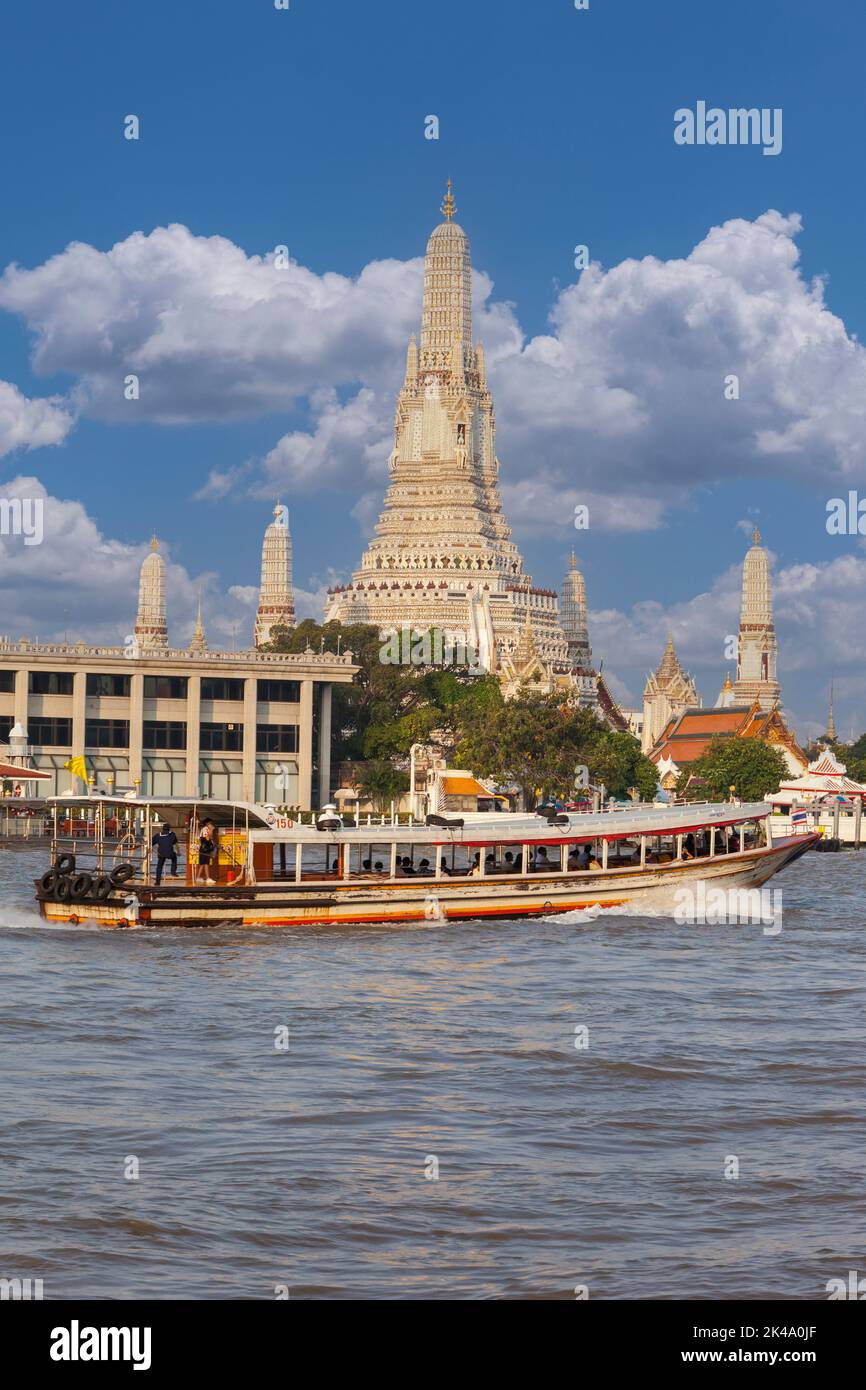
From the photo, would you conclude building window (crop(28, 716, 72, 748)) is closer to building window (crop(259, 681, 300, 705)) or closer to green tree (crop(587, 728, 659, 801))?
building window (crop(259, 681, 300, 705))

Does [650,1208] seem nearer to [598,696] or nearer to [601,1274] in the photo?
[601,1274]

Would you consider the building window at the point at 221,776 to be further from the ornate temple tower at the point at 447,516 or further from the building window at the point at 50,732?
the ornate temple tower at the point at 447,516

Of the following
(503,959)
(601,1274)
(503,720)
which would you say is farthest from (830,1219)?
(503,720)

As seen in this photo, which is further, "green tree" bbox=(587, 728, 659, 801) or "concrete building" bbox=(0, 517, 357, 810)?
"concrete building" bbox=(0, 517, 357, 810)

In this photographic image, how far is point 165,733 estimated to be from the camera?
12462 centimetres

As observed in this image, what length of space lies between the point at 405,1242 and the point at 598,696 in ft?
590

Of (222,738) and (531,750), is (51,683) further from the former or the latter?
(531,750)

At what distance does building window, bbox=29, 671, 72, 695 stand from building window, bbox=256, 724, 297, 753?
473 inches

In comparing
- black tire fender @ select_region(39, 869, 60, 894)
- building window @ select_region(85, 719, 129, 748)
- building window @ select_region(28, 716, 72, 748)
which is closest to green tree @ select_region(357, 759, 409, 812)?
building window @ select_region(85, 719, 129, 748)

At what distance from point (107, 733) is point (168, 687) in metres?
4.71

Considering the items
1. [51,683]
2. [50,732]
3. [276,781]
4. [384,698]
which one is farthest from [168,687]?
[384,698]

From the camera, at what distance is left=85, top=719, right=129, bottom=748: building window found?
12338 cm

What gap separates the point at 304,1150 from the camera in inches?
832

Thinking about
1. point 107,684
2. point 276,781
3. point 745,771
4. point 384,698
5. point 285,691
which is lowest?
point 276,781
